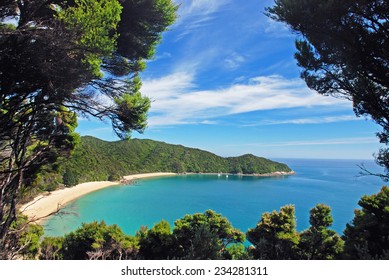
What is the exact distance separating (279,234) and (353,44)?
8.90 meters

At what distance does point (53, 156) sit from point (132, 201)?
40524mm

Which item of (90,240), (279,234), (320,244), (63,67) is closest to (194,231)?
(279,234)

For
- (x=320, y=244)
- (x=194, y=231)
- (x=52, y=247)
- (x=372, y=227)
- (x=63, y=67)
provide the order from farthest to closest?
(x=52, y=247)
(x=194, y=231)
(x=320, y=244)
(x=372, y=227)
(x=63, y=67)

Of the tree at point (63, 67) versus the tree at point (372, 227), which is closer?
the tree at point (63, 67)

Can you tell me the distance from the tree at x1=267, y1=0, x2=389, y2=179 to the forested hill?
5261 cm

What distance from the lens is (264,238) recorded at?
10242mm

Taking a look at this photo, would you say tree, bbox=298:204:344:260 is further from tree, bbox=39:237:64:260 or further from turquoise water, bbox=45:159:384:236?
turquoise water, bbox=45:159:384:236

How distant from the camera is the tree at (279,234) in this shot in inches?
403

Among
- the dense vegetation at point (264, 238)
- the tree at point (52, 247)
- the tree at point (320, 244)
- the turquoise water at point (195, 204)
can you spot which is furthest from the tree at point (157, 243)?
the turquoise water at point (195, 204)

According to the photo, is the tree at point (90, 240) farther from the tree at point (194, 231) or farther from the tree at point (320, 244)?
the tree at point (320, 244)

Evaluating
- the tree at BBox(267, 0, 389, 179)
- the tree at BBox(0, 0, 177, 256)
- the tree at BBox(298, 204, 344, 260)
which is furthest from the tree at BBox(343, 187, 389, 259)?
the tree at BBox(0, 0, 177, 256)

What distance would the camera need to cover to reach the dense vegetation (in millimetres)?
8312

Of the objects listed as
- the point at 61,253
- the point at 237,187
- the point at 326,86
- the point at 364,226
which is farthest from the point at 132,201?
the point at 326,86

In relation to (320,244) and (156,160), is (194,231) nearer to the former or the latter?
(320,244)
